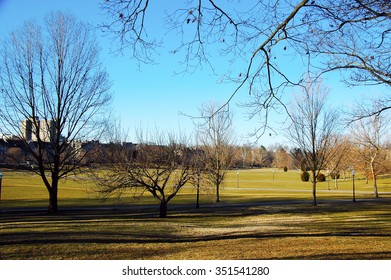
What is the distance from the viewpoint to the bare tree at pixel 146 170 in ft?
54.5

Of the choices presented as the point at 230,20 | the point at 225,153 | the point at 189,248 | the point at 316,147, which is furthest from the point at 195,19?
the point at 225,153

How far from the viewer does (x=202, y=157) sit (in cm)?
1767

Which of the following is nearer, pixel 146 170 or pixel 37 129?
pixel 146 170

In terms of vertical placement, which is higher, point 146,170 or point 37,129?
point 37,129

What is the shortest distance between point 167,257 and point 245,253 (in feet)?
5.10

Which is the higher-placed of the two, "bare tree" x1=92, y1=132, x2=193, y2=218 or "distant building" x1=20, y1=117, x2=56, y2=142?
"distant building" x1=20, y1=117, x2=56, y2=142

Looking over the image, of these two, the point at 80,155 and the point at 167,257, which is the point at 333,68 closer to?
the point at 167,257

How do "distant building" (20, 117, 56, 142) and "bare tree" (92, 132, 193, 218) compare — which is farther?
"distant building" (20, 117, 56, 142)

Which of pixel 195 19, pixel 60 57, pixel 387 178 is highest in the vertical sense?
pixel 60 57

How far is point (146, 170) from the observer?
1694 centimetres

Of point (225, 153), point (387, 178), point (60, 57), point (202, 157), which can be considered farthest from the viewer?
point (387, 178)

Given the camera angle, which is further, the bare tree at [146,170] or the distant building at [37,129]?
the distant building at [37,129]

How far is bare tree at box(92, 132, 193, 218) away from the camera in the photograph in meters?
16.6

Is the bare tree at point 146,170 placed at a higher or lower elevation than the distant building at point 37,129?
lower
